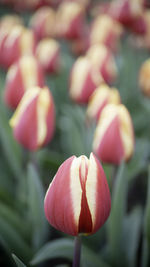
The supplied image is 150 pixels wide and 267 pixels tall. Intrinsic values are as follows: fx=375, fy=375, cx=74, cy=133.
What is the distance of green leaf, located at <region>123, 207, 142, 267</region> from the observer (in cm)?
78

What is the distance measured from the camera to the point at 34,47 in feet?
4.21

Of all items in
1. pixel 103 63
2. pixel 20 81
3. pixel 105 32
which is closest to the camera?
pixel 20 81

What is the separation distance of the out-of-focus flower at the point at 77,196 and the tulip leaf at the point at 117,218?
0.60ft

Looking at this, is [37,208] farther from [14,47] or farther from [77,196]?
[14,47]

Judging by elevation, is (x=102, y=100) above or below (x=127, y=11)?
below

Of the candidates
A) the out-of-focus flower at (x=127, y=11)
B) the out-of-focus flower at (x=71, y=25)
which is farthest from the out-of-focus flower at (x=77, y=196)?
the out-of-focus flower at (x=71, y=25)

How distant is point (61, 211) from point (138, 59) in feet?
4.45

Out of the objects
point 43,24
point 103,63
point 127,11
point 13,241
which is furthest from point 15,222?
point 43,24

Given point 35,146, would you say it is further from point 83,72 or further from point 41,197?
point 83,72

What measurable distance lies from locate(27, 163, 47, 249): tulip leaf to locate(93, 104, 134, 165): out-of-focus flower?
0.16 m

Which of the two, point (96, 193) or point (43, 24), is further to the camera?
point (43, 24)

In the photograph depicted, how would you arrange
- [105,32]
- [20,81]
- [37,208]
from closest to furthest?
[37,208] → [20,81] → [105,32]

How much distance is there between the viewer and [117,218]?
0.72 meters

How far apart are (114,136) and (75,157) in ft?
0.68
